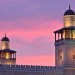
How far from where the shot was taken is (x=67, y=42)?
100312 mm

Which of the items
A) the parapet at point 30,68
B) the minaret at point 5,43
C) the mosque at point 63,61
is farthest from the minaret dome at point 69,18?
the minaret at point 5,43

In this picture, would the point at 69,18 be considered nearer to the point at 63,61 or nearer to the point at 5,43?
the point at 63,61

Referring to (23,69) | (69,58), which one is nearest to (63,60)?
(69,58)

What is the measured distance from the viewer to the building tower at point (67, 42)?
329ft

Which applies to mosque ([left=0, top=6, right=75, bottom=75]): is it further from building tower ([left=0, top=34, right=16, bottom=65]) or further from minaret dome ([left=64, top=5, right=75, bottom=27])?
building tower ([left=0, top=34, right=16, bottom=65])

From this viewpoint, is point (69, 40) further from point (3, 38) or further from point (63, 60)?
point (3, 38)

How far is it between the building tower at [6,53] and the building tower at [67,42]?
83.9 feet

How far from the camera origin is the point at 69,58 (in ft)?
329

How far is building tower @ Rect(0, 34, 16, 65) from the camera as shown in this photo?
126 metres

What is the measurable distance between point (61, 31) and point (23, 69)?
477 inches

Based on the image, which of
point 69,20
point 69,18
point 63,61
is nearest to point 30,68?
point 63,61

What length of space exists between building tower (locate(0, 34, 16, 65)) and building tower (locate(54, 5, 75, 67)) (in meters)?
25.6

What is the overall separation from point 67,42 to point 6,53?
31.9 m

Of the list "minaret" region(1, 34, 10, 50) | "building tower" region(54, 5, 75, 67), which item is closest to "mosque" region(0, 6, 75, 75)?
"building tower" region(54, 5, 75, 67)
